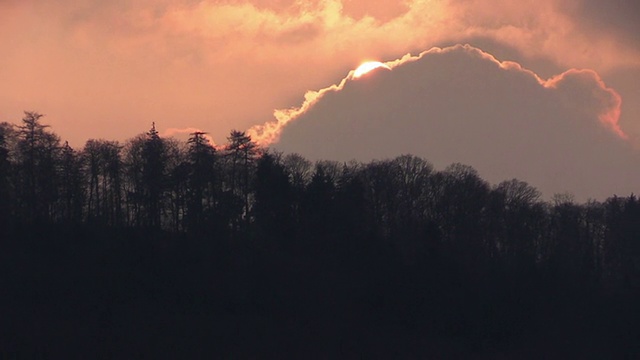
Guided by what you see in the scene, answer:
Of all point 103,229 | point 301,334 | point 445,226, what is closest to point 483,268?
point 445,226

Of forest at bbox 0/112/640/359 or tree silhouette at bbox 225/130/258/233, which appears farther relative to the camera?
tree silhouette at bbox 225/130/258/233

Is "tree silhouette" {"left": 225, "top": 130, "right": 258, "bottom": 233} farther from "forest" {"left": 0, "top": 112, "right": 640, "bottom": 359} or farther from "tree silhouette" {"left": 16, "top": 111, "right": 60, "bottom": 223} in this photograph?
"tree silhouette" {"left": 16, "top": 111, "right": 60, "bottom": 223}

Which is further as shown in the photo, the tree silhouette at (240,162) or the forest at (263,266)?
the tree silhouette at (240,162)

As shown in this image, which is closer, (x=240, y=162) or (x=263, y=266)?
(x=263, y=266)

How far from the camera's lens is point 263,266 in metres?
88.3

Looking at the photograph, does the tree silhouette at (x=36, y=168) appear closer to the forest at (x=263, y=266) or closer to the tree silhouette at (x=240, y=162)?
the forest at (x=263, y=266)

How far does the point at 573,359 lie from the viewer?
91.8 meters

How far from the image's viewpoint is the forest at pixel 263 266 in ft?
256

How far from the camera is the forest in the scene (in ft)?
256

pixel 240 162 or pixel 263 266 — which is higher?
pixel 240 162

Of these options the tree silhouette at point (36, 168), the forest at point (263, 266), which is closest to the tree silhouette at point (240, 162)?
the forest at point (263, 266)

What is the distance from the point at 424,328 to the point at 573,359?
13.3 m

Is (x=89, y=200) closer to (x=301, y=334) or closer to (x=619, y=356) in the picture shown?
(x=301, y=334)

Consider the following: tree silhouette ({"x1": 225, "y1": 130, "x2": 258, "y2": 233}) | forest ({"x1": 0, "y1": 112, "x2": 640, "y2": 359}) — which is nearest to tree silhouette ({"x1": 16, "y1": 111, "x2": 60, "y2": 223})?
forest ({"x1": 0, "y1": 112, "x2": 640, "y2": 359})
